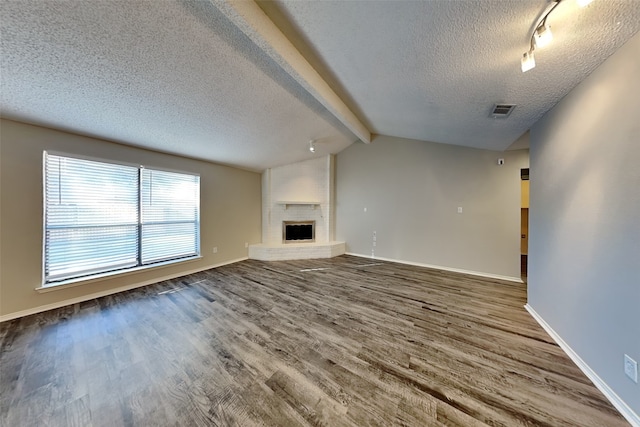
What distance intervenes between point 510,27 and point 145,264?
5077 millimetres

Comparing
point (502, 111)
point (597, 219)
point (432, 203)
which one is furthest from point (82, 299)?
point (432, 203)

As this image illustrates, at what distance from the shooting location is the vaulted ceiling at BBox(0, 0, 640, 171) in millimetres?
1298

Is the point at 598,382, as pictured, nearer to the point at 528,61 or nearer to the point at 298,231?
the point at 528,61

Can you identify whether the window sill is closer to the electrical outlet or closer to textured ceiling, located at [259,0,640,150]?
textured ceiling, located at [259,0,640,150]

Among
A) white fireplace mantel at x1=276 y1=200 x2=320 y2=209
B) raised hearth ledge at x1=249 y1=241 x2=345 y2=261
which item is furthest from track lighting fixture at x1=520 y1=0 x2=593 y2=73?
white fireplace mantel at x1=276 y1=200 x2=320 y2=209

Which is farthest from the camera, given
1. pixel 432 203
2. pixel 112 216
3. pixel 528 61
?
pixel 432 203

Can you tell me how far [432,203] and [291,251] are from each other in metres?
3.35

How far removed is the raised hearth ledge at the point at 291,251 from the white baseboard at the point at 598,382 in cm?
371

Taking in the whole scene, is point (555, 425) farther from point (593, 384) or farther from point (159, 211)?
point (159, 211)

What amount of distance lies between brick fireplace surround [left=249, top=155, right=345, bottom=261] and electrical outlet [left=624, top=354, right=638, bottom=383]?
4.21 meters

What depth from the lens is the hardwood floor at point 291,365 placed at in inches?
48.6

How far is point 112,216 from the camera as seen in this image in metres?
3.00

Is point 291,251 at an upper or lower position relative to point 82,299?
upper

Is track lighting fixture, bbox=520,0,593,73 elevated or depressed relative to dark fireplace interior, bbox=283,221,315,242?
elevated
